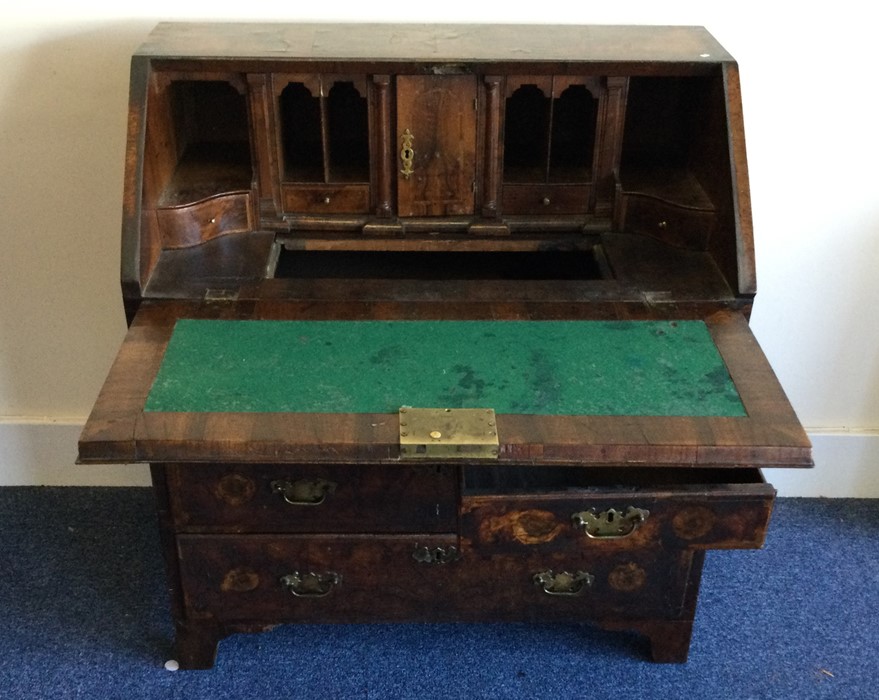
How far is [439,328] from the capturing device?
1470 mm

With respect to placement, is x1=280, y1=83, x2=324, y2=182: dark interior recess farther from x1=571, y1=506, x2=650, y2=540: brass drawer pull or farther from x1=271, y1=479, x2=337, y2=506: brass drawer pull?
x1=571, y1=506, x2=650, y2=540: brass drawer pull

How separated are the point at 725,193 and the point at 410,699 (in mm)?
1006

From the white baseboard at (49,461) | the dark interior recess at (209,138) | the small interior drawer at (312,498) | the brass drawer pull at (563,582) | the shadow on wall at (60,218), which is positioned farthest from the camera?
the white baseboard at (49,461)

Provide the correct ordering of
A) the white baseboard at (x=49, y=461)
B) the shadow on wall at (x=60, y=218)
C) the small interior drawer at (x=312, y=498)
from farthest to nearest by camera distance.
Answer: the white baseboard at (x=49, y=461), the shadow on wall at (x=60, y=218), the small interior drawer at (x=312, y=498)

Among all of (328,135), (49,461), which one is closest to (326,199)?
(328,135)

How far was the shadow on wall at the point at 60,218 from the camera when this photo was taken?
1.78 metres

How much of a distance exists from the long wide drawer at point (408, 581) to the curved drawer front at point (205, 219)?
0.49 m

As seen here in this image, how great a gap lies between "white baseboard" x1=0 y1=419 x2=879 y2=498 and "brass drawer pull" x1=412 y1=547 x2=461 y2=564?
3.05ft

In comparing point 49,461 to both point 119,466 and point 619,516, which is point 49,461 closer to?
point 119,466

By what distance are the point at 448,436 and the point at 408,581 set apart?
405 mm

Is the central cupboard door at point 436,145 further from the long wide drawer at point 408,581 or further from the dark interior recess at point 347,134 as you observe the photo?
the long wide drawer at point 408,581

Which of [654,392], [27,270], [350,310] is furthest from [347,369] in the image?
[27,270]

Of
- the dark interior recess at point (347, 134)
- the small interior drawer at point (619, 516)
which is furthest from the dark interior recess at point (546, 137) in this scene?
the small interior drawer at point (619, 516)

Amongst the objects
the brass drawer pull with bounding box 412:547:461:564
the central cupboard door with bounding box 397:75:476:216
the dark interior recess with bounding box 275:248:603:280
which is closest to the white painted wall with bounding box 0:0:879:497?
the central cupboard door with bounding box 397:75:476:216
